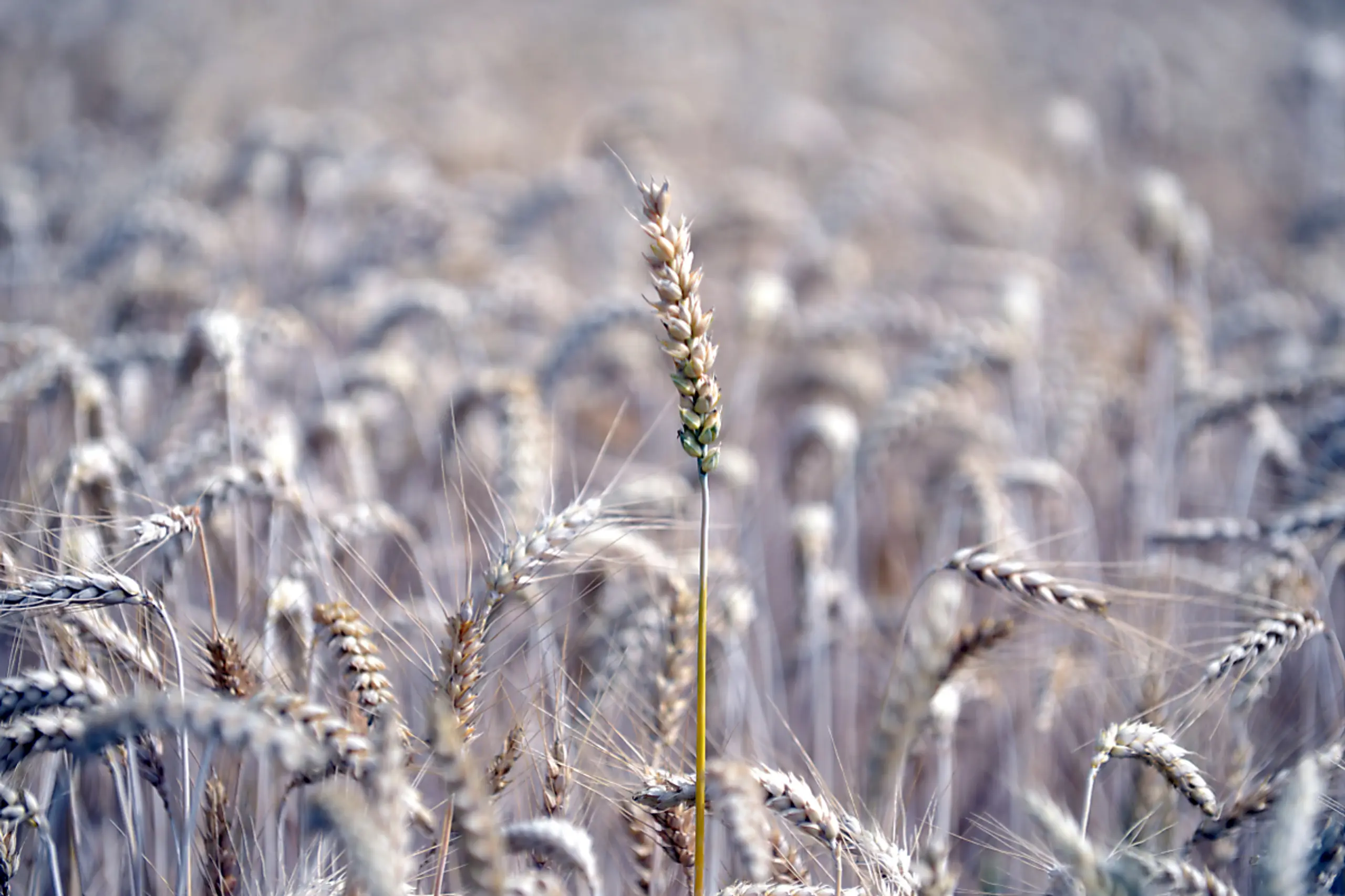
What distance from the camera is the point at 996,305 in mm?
3695

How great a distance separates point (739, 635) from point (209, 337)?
1.45 m

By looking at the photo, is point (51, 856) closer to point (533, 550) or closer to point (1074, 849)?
point (533, 550)

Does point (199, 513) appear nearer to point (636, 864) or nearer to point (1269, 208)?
point (636, 864)

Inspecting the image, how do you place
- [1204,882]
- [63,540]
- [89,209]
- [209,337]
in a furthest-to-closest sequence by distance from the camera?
[89,209] → [209,337] → [63,540] → [1204,882]

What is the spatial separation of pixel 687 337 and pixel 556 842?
638 mm

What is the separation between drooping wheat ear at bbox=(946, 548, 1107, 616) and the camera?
4.38 feet

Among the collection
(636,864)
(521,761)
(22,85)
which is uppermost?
(22,85)

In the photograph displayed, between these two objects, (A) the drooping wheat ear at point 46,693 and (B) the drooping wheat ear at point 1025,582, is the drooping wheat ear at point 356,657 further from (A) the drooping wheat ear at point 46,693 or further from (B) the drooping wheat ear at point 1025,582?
(B) the drooping wheat ear at point 1025,582

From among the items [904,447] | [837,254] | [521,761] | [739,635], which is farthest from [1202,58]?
[521,761]

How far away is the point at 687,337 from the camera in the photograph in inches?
40.3

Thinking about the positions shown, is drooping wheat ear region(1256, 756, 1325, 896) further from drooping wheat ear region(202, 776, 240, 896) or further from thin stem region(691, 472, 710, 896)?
drooping wheat ear region(202, 776, 240, 896)

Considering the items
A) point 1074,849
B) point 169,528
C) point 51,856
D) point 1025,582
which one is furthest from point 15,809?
point 1025,582

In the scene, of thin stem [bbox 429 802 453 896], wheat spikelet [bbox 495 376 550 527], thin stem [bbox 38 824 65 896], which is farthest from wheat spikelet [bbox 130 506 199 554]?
wheat spikelet [bbox 495 376 550 527]

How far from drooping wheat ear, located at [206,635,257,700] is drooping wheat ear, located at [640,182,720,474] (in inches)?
30.3
